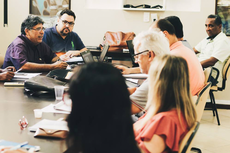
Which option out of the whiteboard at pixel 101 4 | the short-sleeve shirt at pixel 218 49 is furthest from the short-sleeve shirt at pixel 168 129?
the whiteboard at pixel 101 4

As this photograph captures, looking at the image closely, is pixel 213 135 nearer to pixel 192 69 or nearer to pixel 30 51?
pixel 192 69

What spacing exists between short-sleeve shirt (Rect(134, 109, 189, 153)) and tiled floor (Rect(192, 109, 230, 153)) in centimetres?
198

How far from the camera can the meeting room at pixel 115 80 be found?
701 millimetres

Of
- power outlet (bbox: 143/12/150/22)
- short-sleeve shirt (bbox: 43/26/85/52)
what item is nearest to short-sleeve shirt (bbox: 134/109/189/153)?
short-sleeve shirt (bbox: 43/26/85/52)

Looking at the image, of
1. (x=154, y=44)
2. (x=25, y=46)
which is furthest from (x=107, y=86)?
(x=25, y=46)

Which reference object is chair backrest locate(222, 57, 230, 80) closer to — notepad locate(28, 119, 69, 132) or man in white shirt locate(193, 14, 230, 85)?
man in white shirt locate(193, 14, 230, 85)

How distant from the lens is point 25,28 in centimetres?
324

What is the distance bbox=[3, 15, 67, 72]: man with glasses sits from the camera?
3.00 metres

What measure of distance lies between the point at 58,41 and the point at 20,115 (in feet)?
8.69

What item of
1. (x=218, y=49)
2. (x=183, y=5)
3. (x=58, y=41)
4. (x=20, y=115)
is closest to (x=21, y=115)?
(x=20, y=115)

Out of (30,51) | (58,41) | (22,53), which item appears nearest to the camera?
(22,53)

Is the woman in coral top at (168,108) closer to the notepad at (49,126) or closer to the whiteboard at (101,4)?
the notepad at (49,126)

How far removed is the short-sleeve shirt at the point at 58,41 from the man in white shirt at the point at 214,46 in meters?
1.89

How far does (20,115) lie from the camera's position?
5.26ft
